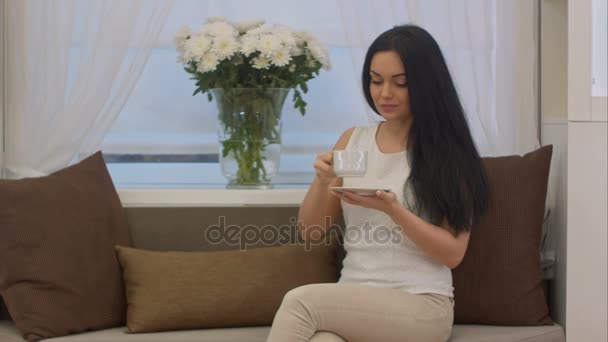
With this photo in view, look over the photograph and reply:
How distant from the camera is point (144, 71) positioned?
333cm

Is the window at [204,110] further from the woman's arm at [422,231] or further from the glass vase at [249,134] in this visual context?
the woman's arm at [422,231]

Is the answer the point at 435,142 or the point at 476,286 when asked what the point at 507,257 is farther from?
the point at 435,142

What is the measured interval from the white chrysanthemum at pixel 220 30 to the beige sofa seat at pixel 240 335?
96cm

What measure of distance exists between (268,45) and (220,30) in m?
0.17

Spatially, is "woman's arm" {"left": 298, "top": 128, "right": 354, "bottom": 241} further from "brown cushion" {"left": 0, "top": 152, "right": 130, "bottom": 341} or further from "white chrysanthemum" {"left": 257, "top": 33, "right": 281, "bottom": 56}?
"brown cushion" {"left": 0, "top": 152, "right": 130, "bottom": 341}

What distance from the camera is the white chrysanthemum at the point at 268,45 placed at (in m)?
2.84

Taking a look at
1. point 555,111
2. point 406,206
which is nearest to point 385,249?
point 406,206

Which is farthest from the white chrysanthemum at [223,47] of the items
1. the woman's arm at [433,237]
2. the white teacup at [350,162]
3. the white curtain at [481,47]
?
the woman's arm at [433,237]

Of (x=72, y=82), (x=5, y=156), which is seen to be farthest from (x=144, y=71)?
(x=5, y=156)

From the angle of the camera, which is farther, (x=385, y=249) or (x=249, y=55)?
(x=249, y=55)

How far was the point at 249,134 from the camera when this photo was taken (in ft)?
9.66

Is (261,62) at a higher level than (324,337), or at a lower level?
Answer: higher

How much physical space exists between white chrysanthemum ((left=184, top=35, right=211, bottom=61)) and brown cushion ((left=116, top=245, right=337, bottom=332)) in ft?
2.15


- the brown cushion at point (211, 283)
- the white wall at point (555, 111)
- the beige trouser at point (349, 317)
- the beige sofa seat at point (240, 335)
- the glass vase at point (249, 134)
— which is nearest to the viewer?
the beige trouser at point (349, 317)
